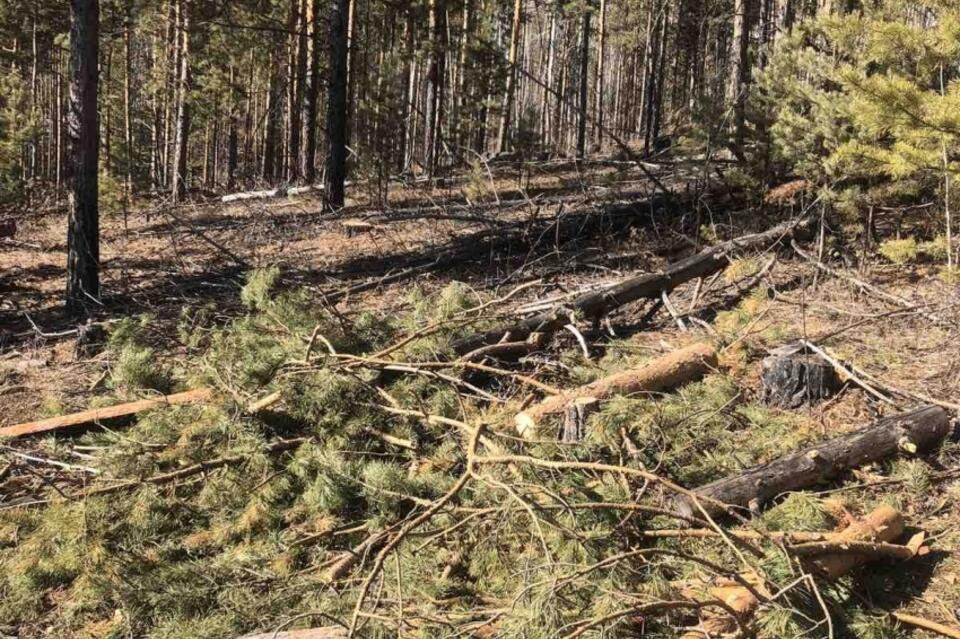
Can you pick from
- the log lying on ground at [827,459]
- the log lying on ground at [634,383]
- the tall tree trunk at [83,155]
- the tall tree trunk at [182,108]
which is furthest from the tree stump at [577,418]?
the tall tree trunk at [182,108]

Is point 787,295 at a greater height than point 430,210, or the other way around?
point 430,210

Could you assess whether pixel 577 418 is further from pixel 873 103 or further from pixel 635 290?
pixel 873 103

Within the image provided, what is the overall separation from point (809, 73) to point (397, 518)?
6.52m

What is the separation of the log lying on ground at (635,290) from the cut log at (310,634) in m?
2.75

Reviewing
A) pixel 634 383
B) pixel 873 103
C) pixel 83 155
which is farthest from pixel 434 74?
pixel 634 383

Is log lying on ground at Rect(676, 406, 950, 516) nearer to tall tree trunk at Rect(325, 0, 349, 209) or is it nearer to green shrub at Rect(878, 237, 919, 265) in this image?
green shrub at Rect(878, 237, 919, 265)

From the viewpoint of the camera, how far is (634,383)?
4.71 m

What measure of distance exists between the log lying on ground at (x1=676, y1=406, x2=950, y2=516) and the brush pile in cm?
3

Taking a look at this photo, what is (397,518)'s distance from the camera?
3.71 meters

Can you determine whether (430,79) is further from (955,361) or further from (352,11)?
(955,361)

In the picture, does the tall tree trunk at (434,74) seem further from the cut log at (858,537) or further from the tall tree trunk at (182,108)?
the cut log at (858,537)

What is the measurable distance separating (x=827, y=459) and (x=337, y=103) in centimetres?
943

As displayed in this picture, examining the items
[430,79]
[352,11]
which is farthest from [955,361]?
[352,11]

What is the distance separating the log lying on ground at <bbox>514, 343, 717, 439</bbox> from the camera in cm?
426
